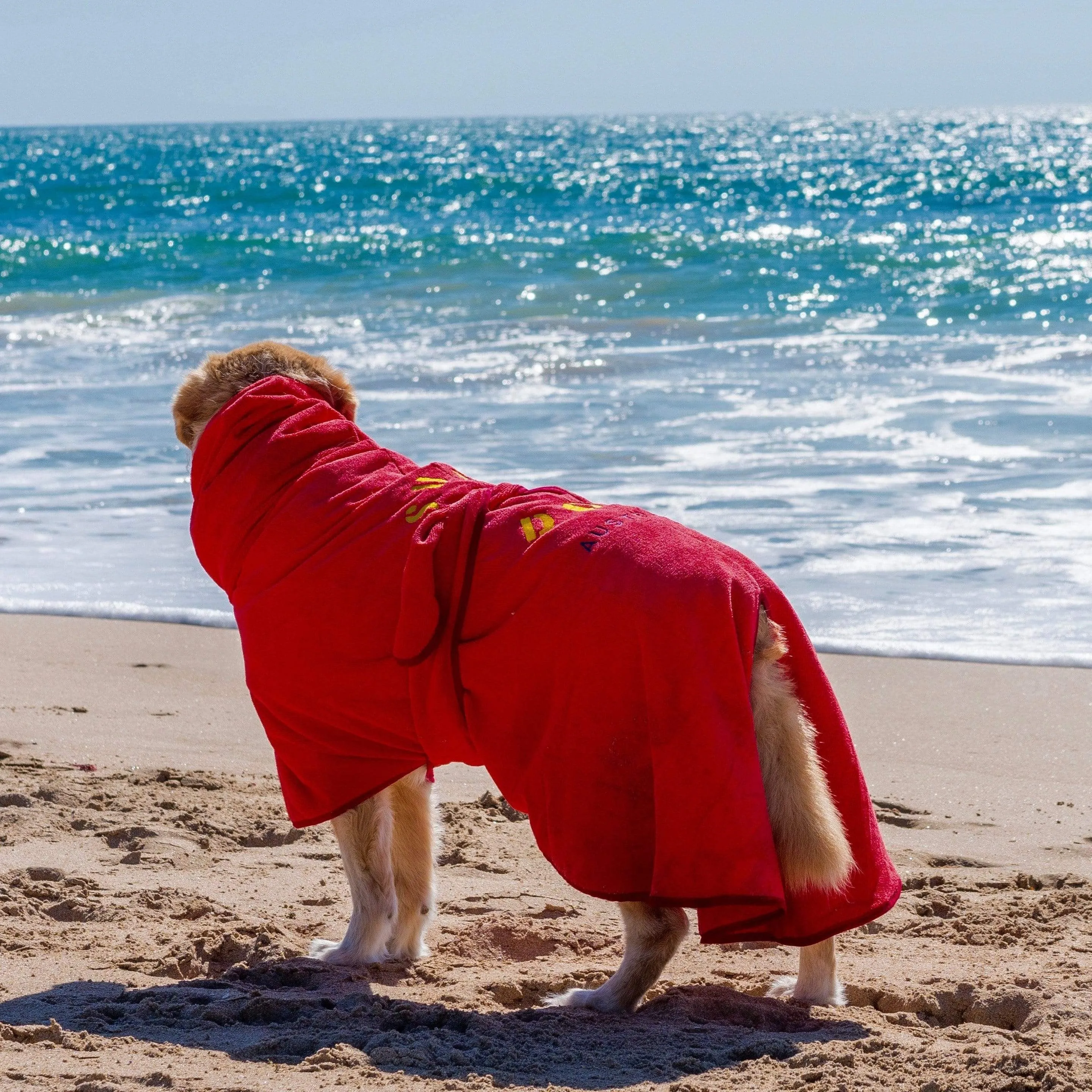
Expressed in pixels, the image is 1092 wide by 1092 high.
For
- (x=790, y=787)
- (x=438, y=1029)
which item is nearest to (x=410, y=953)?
(x=438, y=1029)

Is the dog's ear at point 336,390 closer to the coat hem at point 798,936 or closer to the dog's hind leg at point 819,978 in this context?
the coat hem at point 798,936

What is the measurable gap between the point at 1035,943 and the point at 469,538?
173 cm

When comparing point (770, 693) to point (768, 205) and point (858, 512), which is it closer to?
point (858, 512)

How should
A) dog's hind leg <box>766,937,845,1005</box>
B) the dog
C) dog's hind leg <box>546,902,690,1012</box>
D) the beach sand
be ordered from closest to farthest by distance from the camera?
the beach sand → the dog → dog's hind leg <box>546,902,690,1012</box> → dog's hind leg <box>766,937,845,1005</box>

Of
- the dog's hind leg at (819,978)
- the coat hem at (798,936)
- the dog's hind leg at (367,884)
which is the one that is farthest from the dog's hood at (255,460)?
the dog's hind leg at (819,978)

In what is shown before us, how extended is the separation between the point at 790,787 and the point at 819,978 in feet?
1.86

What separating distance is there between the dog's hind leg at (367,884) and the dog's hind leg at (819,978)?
3.30 feet

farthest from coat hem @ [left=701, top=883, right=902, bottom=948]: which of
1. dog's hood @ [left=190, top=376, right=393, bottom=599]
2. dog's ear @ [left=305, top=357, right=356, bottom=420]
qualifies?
dog's ear @ [left=305, top=357, right=356, bottom=420]

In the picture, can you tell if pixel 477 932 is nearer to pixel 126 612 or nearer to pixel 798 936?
pixel 798 936

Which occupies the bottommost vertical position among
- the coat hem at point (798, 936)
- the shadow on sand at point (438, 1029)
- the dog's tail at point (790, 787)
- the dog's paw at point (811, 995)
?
the dog's paw at point (811, 995)

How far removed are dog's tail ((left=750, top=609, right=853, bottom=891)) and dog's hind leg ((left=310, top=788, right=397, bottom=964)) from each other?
1033 millimetres

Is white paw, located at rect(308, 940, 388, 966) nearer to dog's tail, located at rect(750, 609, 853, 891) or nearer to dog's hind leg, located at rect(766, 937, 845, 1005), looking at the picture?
dog's hind leg, located at rect(766, 937, 845, 1005)

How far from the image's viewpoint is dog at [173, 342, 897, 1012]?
2.63m

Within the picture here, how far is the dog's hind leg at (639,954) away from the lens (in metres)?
2.79
